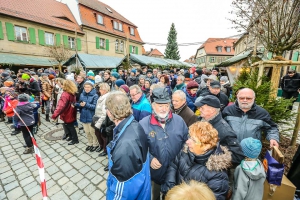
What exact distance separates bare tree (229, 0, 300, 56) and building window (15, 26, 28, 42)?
20859 mm

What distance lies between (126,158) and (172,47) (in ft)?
160

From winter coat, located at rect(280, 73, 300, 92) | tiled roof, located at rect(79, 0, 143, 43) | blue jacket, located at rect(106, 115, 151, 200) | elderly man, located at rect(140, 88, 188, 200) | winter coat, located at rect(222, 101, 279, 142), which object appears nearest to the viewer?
blue jacket, located at rect(106, 115, 151, 200)

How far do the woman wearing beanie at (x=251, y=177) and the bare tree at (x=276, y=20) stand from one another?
3.86m

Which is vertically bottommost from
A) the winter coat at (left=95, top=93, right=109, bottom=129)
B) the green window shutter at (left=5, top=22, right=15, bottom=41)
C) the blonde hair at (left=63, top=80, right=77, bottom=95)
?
the winter coat at (left=95, top=93, right=109, bottom=129)

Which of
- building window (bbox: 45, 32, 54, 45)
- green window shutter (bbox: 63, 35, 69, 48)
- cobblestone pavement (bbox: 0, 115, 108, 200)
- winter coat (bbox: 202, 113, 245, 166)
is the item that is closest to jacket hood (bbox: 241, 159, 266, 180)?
winter coat (bbox: 202, 113, 245, 166)

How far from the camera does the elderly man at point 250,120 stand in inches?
95.9

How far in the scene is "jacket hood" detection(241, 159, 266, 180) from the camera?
5.77ft

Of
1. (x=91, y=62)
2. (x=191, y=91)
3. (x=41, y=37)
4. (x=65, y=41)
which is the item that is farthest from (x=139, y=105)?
(x=65, y=41)

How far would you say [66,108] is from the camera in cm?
441

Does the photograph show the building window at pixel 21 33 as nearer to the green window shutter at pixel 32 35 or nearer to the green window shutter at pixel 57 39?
the green window shutter at pixel 32 35

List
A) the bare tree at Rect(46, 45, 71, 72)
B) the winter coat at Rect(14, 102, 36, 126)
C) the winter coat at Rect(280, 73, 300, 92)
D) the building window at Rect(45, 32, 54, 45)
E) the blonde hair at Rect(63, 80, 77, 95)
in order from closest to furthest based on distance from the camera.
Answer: the winter coat at Rect(14, 102, 36, 126), the blonde hair at Rect(63, 80, 77, 95), the winter coat at Rect(280, 73, 300, 92), the bare tree at Rect(46, 45, 71, 72), the building window at Rect(45, 32, 54, 45)

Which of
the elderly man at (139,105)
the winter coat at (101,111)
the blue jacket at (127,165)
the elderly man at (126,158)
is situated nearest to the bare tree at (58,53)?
the winter coat at (101,111)

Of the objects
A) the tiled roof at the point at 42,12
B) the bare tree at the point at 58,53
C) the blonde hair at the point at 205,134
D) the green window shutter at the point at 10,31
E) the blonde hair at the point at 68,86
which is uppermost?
the tiled roof at the point at 42,12

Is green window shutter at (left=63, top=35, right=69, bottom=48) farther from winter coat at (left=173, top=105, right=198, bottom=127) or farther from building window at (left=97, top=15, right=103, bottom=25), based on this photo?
winter coat at (left=173, top=105, right=198, bottom=127)
